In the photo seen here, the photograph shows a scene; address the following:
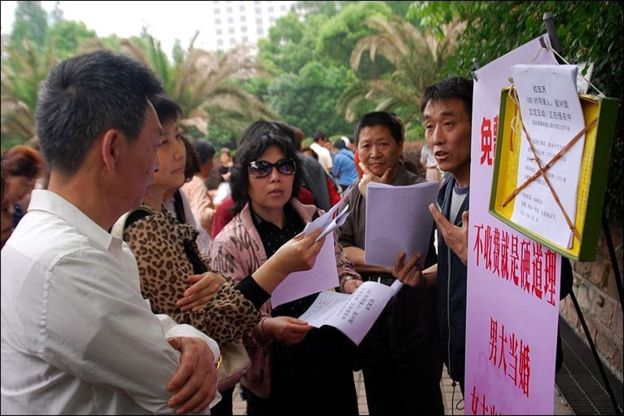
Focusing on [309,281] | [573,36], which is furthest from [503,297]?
[573,36]

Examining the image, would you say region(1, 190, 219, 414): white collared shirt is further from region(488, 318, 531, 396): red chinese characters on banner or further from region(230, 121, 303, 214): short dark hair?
region(230, 121, 303, 214): short dark hair

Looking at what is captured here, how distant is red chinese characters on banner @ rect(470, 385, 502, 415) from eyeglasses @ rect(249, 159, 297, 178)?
3.51ft

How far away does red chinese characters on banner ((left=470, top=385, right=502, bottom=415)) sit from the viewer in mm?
1446

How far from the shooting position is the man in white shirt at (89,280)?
89 cm

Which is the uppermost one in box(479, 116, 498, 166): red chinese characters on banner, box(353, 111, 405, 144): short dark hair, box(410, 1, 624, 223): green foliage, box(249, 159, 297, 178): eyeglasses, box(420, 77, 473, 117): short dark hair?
box(410, 1, 624, 223): green foliage

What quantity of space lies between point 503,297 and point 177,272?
90 cm

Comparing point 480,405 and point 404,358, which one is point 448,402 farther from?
point 480,405

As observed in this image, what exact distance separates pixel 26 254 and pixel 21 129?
14564 millimetres

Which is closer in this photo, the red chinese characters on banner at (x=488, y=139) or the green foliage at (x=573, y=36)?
the red chinese characters on banner at (x=488, y=139)

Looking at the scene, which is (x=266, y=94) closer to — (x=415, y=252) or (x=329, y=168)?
(x=329, y=168)

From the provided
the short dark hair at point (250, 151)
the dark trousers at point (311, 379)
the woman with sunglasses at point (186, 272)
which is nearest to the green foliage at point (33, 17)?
the short dark hair at point (250, 151)

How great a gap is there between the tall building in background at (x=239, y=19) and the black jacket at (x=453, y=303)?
100 metres

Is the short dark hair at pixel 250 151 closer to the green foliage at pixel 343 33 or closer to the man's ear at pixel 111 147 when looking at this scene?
the man's ear at pixel 111 147

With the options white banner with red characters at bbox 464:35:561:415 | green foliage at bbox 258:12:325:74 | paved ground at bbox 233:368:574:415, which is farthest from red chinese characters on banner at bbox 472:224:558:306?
green foliage at bbox 258:12:325:74
